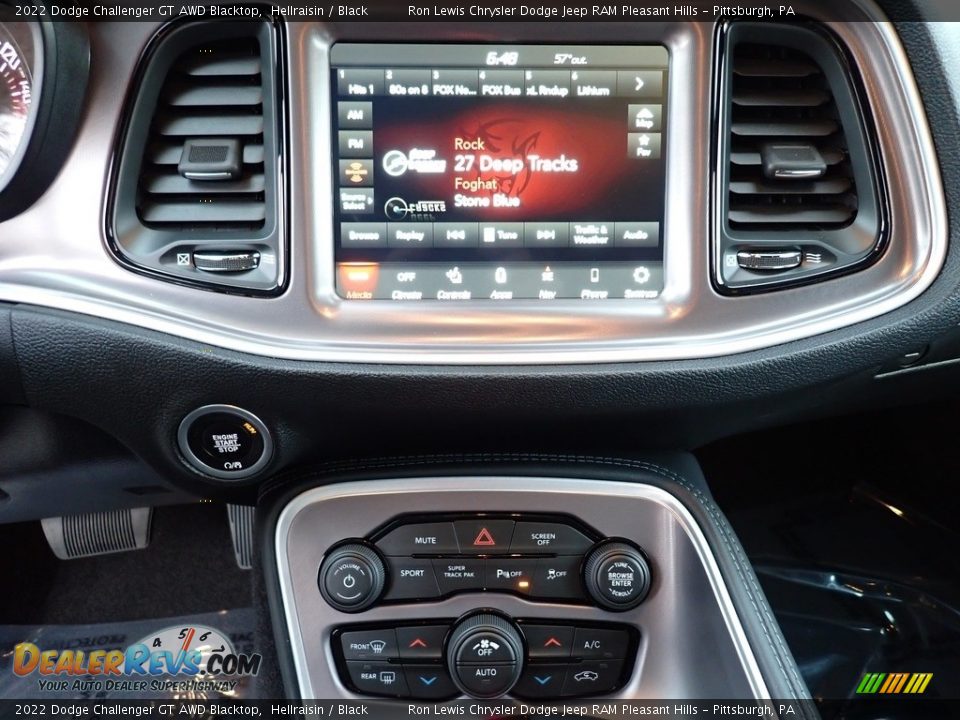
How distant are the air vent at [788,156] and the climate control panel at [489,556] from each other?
413 millimetres

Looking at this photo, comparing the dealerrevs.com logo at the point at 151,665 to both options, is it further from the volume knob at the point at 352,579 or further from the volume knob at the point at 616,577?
the volume knob at the point at 616,577

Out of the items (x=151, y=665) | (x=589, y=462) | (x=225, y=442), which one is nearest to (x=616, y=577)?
(x=589, y=462)

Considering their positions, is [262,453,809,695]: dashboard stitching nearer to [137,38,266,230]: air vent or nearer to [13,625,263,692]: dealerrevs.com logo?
[137,38,266,230]: air vent

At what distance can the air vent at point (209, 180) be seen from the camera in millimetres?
1044

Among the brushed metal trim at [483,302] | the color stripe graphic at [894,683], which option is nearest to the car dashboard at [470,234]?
the brushed metal trim at [483,302]

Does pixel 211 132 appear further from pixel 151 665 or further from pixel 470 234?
pixel 151 665

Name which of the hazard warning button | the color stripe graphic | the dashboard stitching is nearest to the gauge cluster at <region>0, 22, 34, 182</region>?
A: the dashboard stitching

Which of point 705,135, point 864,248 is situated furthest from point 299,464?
point 864,248

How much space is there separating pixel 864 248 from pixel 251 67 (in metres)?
0.83

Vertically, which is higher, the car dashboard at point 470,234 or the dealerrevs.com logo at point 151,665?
the car dashboard at point 470,234

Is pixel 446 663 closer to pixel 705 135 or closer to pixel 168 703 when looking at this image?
pixel 168 703

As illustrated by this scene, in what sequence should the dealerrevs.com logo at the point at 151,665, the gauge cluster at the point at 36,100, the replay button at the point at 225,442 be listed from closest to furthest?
the gauge cluster at the point at 36,100 < the replay button at the point at 225,442 < the dealerrevs.com logo at the point at 151,665

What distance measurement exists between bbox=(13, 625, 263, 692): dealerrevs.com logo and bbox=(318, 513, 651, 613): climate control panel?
0.47m

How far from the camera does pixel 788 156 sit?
1.06 meters
